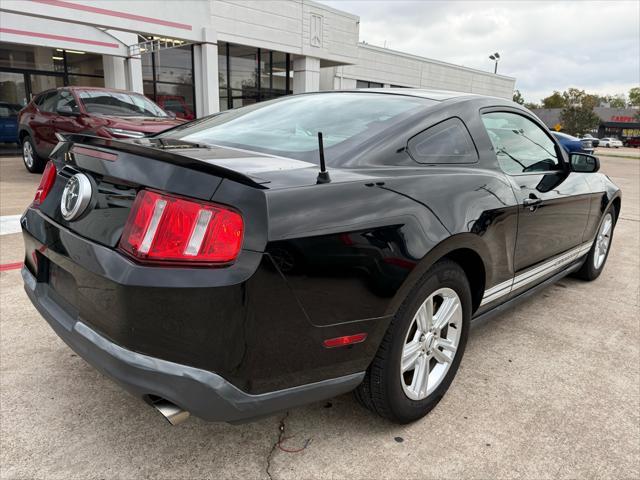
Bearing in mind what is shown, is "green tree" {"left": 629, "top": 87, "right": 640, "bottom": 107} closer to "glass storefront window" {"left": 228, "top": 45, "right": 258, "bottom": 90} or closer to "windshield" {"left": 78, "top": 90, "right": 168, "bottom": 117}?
"glass storefront window" {"left": 228, "top": 45, "right": 258, "bottom": 90}

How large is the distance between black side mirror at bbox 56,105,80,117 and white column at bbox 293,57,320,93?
13.5 m

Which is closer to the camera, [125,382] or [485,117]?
[125,382]

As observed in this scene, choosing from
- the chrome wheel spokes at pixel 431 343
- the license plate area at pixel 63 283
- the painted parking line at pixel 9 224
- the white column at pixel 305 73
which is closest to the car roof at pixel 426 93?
the chrome wheel spokes at pixel 431 343

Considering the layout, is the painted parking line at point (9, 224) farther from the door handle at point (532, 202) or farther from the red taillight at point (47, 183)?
the door handle at point (532, 202)

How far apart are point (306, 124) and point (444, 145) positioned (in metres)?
0.70

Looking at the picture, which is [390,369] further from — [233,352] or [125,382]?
[125,382]

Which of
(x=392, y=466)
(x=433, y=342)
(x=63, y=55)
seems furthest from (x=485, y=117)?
(x=63, y=55)

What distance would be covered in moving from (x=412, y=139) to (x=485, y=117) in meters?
0.76

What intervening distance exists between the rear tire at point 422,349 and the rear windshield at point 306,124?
2.35ft

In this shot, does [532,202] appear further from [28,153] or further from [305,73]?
[305,73]

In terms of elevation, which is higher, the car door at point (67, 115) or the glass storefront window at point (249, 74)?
the glass storefront window at point (249, 74)

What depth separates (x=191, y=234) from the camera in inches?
62.5

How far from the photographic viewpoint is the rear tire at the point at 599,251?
14.0 ft

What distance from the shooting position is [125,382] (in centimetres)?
166
